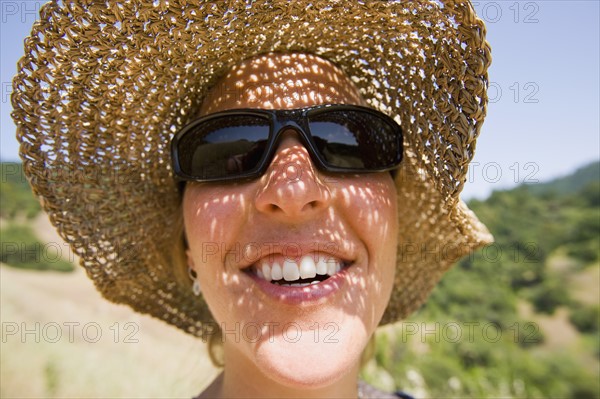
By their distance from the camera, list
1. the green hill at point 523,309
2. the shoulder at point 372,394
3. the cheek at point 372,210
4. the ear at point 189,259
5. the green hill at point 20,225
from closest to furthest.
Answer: the cheek at point 372,210, the ear at point 189,259, the shoulder at point 372,394, the green hill at point 523,309, the green hill at point 20,225

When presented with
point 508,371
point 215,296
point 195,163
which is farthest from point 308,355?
point 508,371

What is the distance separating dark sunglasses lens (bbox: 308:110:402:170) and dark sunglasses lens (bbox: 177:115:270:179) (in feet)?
0.43

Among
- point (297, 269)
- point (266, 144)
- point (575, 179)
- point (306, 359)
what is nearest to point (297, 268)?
point (297, 269)

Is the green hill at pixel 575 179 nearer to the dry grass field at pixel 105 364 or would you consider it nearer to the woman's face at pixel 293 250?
the dry grass field at pixel 105 364

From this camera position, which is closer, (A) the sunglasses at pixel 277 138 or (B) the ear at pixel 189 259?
(A) the sunglasses at pixel 277 138

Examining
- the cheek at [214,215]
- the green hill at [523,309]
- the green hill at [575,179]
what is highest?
the green hill at [575,179]

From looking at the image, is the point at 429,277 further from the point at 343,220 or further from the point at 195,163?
the point at 195,163

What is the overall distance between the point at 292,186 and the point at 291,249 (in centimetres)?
14

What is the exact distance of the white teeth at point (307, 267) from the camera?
890mm

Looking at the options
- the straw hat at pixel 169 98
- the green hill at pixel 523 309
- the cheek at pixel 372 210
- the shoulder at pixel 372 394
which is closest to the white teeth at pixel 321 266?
the cheek at pixel 372 210

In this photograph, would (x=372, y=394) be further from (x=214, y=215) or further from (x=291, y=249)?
(x=214, y=215)

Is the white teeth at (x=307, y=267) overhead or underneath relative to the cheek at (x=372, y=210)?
underneath

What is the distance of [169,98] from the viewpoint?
1.09 meters

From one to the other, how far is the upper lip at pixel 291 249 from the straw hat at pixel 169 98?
301mm
